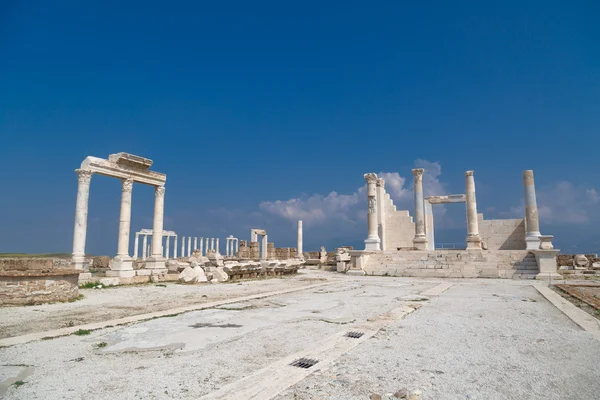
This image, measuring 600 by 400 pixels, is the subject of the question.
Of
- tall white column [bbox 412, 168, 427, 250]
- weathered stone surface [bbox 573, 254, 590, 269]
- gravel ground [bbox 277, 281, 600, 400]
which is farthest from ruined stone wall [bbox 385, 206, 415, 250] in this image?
gravel ground [bbox 277, 281, 600, 400]

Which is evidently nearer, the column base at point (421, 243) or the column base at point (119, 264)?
the column base at point (119, 264)

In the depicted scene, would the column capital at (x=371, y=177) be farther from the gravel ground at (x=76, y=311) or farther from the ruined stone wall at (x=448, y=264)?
the gravel ground at (x=76, y=311)

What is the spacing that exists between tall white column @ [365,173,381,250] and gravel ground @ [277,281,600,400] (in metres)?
18.2

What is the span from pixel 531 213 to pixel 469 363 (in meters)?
22.9

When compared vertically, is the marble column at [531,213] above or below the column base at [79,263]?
above

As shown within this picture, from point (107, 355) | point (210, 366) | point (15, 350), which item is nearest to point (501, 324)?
point (210, 366)

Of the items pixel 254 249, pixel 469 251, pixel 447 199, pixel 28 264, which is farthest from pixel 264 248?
pixel 28 264

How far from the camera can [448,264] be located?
830 inches

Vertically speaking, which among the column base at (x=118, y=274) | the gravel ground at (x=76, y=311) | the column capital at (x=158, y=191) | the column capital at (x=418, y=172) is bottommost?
the gravel ground at (x=76, y=311)

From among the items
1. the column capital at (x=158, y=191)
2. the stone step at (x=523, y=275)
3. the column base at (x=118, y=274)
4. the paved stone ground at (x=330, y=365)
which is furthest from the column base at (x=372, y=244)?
the paved stone ground at (x=330, y=365)

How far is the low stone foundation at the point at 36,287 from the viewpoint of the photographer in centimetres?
891

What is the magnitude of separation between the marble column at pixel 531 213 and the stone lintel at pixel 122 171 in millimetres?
21606

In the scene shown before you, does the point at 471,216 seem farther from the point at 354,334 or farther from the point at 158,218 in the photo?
the point at 354,334

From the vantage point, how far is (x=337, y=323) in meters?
6.41
